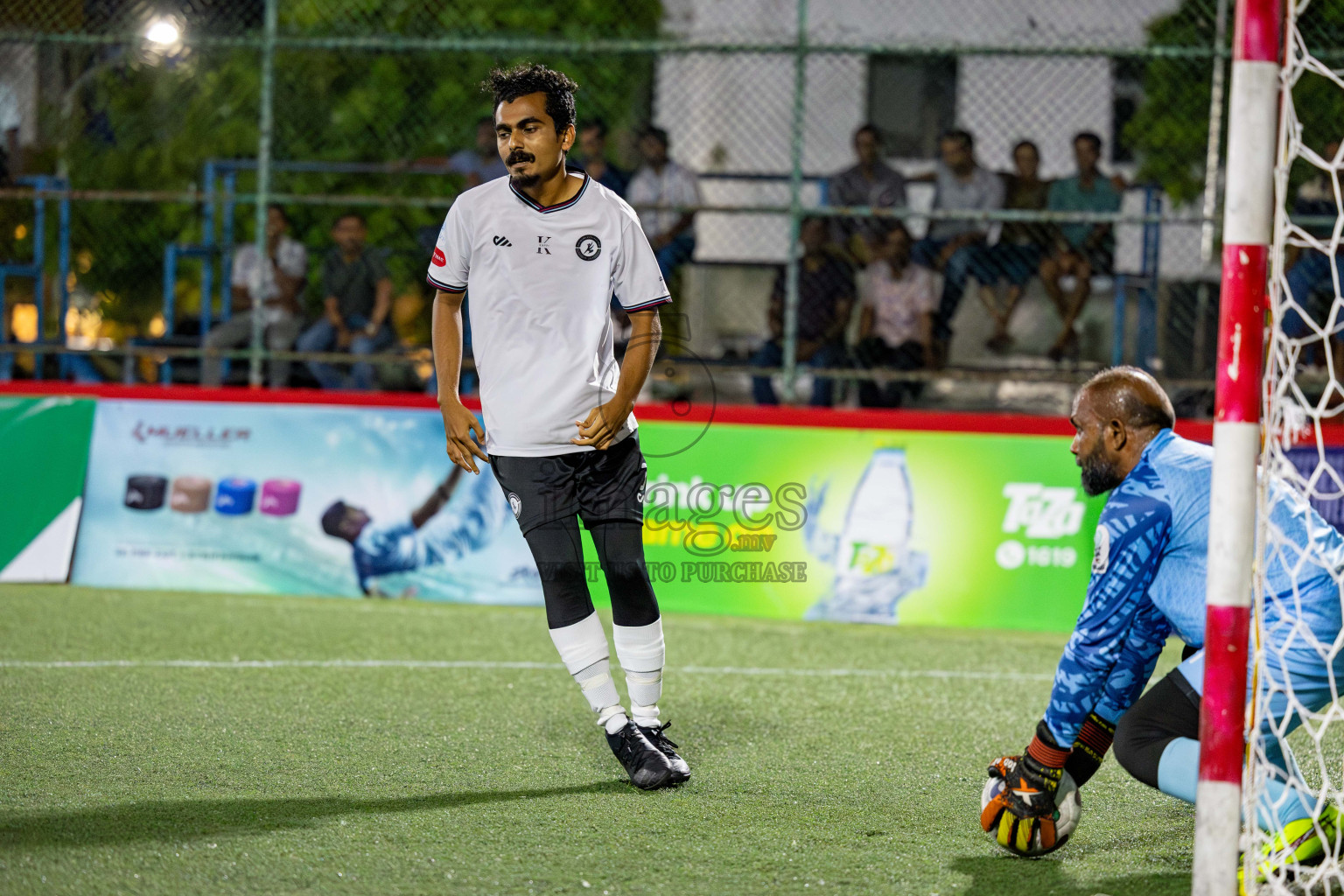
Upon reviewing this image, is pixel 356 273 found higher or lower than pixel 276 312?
higher

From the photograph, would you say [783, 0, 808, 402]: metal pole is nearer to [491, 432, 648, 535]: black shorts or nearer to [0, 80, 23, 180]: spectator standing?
[491, 432, 648, 535]: black shorts

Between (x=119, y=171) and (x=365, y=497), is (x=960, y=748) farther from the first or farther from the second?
(x=119, y=171)

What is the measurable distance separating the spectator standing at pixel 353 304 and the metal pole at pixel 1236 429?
7.03 m

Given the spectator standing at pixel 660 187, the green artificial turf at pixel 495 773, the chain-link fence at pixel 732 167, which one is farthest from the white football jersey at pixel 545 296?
the spectator standing at pixel 660 187

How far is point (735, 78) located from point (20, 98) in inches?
275

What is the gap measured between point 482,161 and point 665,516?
11.6 ft

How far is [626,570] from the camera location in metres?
4.26

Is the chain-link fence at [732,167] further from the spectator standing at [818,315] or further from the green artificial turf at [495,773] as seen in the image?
the green artificial turf at [495,773]

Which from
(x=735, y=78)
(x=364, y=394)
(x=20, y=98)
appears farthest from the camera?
(x=735, y=78)

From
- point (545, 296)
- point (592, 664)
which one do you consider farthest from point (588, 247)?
point (592, 664)

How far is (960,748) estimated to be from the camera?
188 inches

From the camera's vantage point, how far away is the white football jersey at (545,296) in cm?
412

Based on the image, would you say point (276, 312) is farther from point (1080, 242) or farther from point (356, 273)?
point (1080, 242)

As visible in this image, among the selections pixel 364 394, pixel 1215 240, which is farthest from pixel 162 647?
pixel 1215 240
